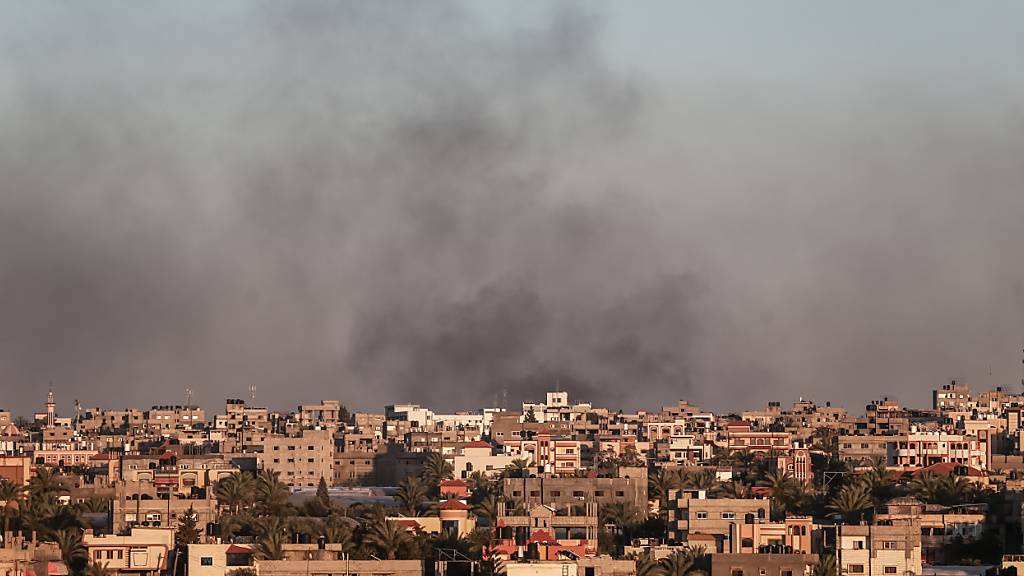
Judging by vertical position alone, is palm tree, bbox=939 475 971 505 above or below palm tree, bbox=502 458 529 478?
below

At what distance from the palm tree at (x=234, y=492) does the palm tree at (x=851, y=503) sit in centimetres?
3213

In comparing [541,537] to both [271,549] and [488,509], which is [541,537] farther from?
[488,509]

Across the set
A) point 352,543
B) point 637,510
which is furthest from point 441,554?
point 637,510

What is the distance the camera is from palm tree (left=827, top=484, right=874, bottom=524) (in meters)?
125

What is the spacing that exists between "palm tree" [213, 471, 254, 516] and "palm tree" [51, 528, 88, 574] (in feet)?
78.6

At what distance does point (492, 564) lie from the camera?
103 metres

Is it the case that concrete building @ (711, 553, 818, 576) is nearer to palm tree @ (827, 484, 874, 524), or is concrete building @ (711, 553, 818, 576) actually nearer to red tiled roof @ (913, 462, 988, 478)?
palm tree @ (827, 484, 874, 524)

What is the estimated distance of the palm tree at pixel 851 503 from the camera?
125 m

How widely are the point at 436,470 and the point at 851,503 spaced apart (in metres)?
57.3

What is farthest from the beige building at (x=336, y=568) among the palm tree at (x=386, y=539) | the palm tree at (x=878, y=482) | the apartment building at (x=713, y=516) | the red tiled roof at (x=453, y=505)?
the palm tree at (x=878, y=482)

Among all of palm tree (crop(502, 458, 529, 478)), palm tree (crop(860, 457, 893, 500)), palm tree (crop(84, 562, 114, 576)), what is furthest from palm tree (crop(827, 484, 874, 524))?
palm tree (crop(502, 458, 529, 478))

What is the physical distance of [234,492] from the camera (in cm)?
14362

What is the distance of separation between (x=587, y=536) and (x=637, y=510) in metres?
21.8

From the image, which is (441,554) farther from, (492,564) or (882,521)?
(882,521)
